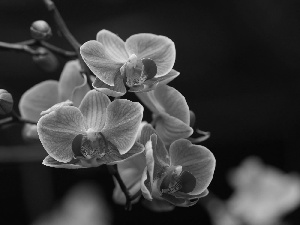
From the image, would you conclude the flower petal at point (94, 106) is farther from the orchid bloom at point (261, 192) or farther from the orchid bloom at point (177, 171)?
the orchid bloom at point (261, 192)

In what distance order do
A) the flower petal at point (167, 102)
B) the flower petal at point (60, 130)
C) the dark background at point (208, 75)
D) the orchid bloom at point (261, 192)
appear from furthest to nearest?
the dark background at point (208, 75), the orchid bloom at point (261, 192), the flower petal at point (167, 102), the flower petal at point (60, 130)

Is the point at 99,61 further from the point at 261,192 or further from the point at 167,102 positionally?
the point at 261,192

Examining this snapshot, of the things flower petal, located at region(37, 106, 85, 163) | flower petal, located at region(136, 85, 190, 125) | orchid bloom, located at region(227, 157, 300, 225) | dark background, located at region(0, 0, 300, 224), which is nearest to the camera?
flower petal, located at region(37, 106, 85, 163)

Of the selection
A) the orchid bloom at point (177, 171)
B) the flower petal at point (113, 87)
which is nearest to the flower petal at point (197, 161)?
the orchid bloom at point (177, 171)

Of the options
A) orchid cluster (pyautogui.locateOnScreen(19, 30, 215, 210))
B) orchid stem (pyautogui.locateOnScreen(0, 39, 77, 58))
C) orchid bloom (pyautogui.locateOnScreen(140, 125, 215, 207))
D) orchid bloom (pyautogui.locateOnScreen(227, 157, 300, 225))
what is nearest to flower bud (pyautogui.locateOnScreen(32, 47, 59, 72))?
orchid stem (pyautogui.locateOnScreen(0, 39, 77, 58))

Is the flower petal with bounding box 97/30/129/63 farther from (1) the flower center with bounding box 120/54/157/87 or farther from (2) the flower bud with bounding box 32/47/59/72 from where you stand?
(2) the flower bud with bounding box 32/47/59/72

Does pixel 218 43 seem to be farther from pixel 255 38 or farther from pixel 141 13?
pixel 141 13
